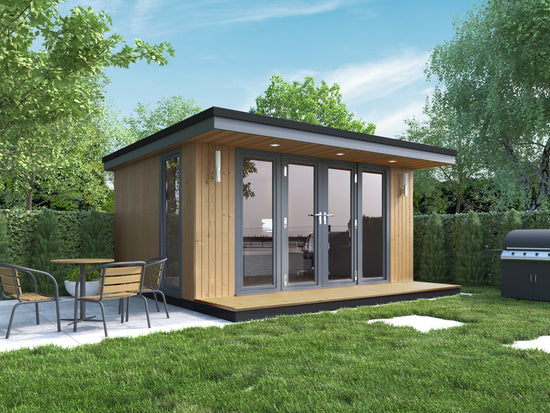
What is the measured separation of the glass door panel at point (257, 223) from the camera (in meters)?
7.05

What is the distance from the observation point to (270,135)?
6.20m

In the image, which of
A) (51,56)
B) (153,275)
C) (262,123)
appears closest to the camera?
(153,275)

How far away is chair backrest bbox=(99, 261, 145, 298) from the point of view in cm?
495

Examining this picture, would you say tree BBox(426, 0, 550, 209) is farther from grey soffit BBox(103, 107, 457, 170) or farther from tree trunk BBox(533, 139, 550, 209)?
grey soffit BBox(103, 107, 457, 170)

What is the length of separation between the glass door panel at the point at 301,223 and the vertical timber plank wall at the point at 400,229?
6.45ft

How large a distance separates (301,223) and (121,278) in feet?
10.8

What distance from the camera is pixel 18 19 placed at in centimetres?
646

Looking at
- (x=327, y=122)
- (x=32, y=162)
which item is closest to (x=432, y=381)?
(x=32, y=162)

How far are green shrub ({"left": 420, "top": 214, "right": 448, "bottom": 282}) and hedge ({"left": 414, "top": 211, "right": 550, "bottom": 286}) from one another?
0.14 meters

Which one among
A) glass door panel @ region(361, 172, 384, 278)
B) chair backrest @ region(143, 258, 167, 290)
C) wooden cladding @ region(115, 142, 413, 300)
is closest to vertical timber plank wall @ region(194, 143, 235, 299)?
wooden cladding @ region(115, 142, 413, 300)

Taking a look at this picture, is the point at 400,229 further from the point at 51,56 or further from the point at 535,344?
the point at 51,56

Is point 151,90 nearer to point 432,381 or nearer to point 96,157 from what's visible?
point 96,157

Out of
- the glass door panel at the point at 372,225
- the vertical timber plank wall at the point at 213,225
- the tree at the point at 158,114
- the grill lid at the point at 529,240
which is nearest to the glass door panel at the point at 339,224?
the glass door panel at the point at 372,225

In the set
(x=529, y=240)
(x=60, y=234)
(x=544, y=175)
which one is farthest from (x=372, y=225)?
(x=544, y=175)
